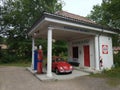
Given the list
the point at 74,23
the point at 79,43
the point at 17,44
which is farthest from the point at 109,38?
the point at 17,44

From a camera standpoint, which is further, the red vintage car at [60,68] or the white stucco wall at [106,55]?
the white stucco wall at [106,55]

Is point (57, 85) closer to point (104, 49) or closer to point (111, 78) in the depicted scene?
point (111, 78)

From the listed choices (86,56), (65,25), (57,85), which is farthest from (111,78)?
(65,25)

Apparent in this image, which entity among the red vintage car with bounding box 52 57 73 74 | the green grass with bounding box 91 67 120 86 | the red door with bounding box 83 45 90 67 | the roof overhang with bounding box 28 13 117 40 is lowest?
the green grass with bounding box 91 67 120 86

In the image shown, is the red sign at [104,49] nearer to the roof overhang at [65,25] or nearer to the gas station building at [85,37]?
the gas station building at [85,37]

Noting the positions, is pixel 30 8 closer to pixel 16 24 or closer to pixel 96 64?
pixel 16 24

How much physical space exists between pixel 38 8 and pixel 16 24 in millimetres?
5517

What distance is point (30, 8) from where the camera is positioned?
2419cm

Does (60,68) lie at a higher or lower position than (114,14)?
lower

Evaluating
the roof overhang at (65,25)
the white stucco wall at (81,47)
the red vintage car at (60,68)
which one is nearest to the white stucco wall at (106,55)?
the roof overhang at (65,25)

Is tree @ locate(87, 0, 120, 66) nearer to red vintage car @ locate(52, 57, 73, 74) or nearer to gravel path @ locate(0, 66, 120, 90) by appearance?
red vintage car @ locate(52, 57, 73, 74)

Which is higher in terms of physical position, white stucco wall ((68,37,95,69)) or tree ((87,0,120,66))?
tree ((87,0,120,66))

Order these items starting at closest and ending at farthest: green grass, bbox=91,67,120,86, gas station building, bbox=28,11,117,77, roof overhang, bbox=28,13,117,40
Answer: green grass, bbox=91,67,120,86
roof overhang, bbox=28,13,117,40
gas station building, bbox=28,11,117,77

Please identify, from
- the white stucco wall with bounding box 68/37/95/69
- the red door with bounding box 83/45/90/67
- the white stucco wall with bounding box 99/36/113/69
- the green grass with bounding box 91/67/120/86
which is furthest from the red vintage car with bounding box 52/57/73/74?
the white stucco wall with bounding box 99/36/113/69
